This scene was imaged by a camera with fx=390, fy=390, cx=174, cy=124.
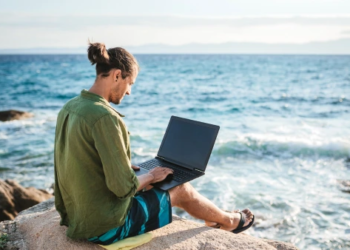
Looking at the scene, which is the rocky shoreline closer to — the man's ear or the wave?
the man's ear

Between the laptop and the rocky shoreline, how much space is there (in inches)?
22.0

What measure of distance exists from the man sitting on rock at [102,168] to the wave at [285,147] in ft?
24.7

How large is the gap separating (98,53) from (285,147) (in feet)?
30.0

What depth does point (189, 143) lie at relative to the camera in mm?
4039

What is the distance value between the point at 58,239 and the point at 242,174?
602cm

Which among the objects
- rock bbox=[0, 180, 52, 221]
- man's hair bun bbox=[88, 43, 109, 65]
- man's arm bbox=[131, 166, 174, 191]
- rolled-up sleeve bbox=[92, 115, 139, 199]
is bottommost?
rock bbox=[0, 180, 52, 221]

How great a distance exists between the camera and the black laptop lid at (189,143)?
12.7 ft

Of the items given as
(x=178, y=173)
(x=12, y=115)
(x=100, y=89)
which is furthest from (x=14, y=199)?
(x=12, y=115)

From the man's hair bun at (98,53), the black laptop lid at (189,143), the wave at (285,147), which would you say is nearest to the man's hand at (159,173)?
the black laptop lid at (189,143)

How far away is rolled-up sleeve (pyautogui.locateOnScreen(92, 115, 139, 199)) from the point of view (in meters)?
2.69

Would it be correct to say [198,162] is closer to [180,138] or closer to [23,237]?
[180,138]

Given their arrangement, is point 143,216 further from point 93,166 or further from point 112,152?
point 112,152

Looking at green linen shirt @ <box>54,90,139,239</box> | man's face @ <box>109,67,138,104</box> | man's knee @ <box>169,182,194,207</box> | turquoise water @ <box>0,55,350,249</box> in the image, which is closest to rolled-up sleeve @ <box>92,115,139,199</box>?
green linen shirt @ <box>54,90,139,239</box>

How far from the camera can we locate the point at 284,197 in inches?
294
